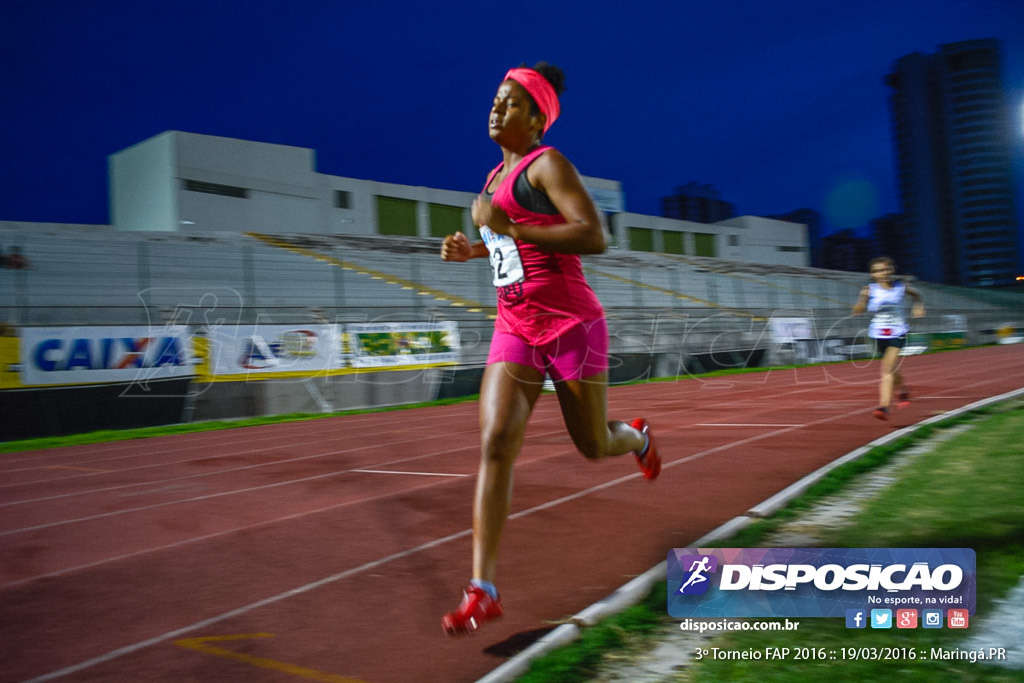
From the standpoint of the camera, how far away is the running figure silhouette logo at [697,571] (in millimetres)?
3061

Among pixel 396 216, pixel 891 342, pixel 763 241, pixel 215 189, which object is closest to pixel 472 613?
pixel 891 342

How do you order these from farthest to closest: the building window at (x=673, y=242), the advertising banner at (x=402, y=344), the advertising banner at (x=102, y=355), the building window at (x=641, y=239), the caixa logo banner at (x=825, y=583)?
the building window at (x=673, y=242) < the building window at (x=641, y=239) < the advertising banner at (x=402, y=344) < the advertising banner at (x=102, y=355) < the caixa logo banner at (x=825, y=583)

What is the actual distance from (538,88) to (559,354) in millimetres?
1023

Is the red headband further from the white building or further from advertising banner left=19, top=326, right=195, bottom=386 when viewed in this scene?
the white building

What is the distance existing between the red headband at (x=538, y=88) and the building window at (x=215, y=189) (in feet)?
95.6

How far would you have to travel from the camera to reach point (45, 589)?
3895 mm

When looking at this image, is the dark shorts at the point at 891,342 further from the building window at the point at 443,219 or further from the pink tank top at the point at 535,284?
the building window at the point at 443,219

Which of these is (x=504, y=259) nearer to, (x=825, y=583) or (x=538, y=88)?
(x=538, y=88)

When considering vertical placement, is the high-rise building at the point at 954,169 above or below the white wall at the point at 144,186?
above

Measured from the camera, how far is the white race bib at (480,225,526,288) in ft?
9.78

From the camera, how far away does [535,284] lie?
9.69 ft

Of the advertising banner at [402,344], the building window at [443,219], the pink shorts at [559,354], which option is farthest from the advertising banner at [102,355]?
the building window at [443,219]

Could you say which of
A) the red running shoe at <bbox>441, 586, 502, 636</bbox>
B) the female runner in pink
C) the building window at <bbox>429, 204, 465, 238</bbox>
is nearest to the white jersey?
the female runner in pink

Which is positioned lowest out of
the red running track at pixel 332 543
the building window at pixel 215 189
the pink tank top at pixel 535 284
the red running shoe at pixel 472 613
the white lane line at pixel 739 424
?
the red running track at pixel 332 543
